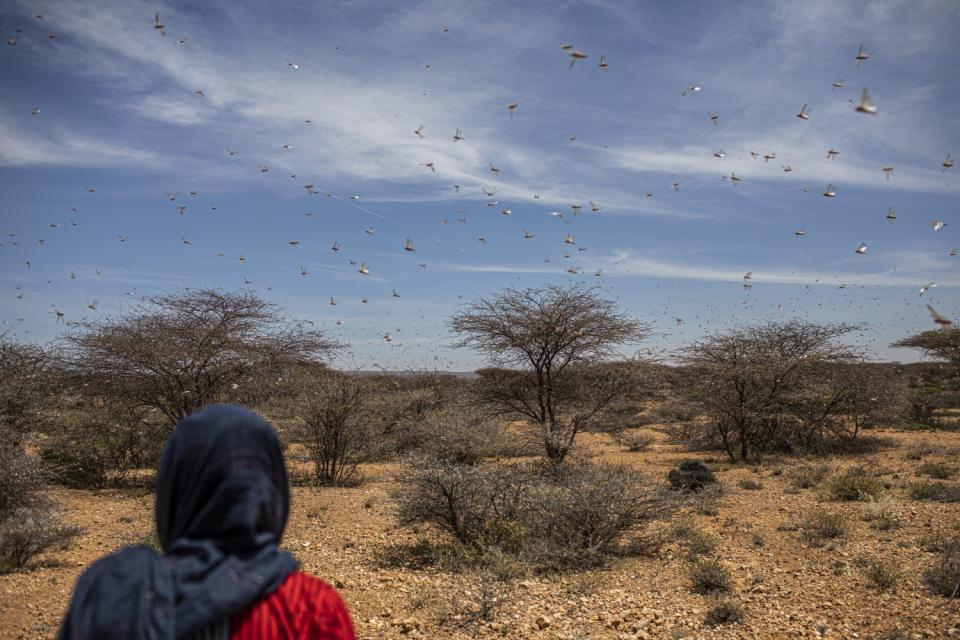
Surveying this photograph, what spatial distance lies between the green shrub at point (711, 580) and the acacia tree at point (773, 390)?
11439mm

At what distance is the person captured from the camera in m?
1.33

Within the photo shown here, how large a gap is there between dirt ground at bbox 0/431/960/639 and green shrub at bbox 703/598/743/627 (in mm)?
102

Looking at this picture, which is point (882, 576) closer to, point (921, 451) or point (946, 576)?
point (946, 576)

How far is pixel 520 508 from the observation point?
8602 mm

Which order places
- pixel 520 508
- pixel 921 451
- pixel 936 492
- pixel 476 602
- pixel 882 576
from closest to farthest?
pixel 476 602, pixel 882 576, pixel 520 508, pixel 936 492, pixel 921 451

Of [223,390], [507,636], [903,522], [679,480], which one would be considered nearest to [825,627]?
[507,636]

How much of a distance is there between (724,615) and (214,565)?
5664mm

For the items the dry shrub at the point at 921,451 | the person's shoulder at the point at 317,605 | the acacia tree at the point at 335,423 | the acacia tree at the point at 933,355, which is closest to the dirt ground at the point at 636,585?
the acacia tree at the point at 335,423

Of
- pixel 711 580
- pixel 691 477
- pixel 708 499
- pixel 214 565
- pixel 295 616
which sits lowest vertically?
pixel 708 499

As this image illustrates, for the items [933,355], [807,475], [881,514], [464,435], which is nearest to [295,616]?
[881,514]

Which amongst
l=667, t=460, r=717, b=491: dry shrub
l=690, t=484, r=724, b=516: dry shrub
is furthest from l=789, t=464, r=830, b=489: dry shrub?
l=690, t=484, r=724, b=516: dry shrub

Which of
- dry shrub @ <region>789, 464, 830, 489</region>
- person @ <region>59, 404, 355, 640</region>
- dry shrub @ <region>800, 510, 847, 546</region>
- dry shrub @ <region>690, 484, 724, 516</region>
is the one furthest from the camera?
dry shrub @ <region>789, 464, 830, 489</region>

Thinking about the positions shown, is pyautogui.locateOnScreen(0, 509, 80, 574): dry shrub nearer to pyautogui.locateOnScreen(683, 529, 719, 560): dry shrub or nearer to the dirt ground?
the dirt ground

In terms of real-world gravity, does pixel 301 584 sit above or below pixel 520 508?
above
